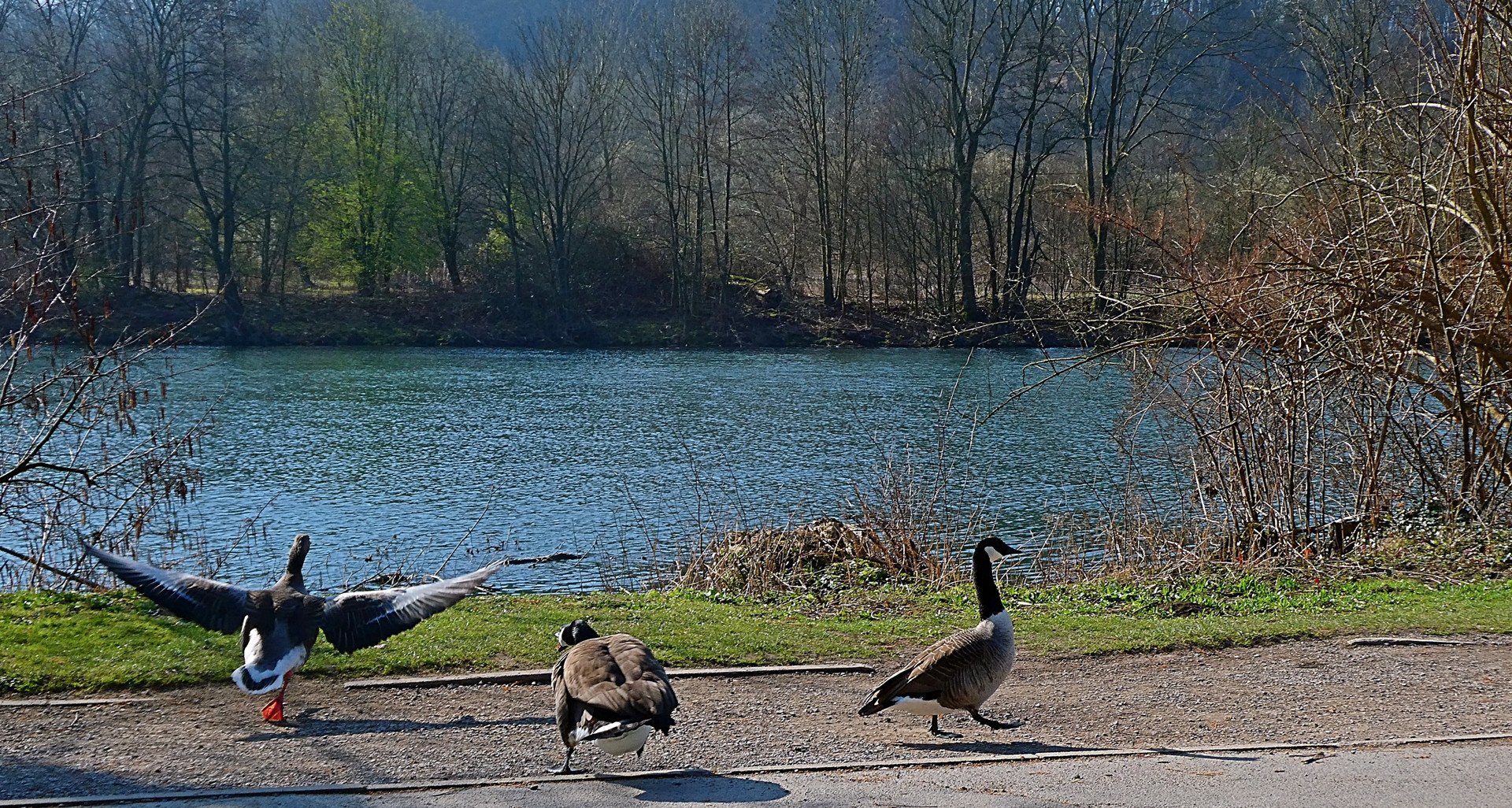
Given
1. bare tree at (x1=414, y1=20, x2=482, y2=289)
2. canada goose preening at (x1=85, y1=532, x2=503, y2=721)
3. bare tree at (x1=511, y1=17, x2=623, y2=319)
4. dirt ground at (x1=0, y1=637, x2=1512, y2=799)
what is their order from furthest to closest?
bare tree at (x1=414, y1=20, x2=482, y2=289), bare tree at (x1=511, y1=17, x2=623, y2=319), canada goose preening at (x1=85, y1=532, x2=503, y2=721), dirt ground at (x1=0, y1=637, x2=1512, y2=799)

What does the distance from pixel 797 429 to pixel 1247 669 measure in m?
20.0

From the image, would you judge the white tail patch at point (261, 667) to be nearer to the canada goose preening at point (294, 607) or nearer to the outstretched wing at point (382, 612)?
the canada goose preening at point (294, 607)

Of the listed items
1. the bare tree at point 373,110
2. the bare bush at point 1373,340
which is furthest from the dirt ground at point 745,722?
the bare tree at point 373,110

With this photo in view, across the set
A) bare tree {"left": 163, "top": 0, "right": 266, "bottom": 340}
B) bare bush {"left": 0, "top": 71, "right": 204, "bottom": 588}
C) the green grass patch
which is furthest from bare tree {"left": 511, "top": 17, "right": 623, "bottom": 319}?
the green grass patch

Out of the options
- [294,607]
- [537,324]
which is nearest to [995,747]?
[294,607]

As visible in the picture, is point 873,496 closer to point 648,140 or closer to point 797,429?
point 797,429

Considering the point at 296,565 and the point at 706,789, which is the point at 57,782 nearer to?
the point at 296,565

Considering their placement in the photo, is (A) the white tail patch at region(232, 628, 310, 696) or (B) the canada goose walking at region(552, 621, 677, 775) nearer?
(B) the canada goose walking at region(552, 621, 677, 775)

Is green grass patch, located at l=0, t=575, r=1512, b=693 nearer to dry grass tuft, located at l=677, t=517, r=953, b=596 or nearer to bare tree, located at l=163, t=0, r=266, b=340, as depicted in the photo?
dry grass tuft, located at l=677, t=517, r=953, b=596

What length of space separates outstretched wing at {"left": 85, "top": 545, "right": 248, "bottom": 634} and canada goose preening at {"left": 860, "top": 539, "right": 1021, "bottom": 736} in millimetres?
4109

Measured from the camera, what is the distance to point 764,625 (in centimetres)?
1004

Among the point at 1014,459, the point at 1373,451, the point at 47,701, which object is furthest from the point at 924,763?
the point at 1014,459

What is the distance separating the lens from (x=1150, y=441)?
24.4 metres

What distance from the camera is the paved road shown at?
5.78 meters
